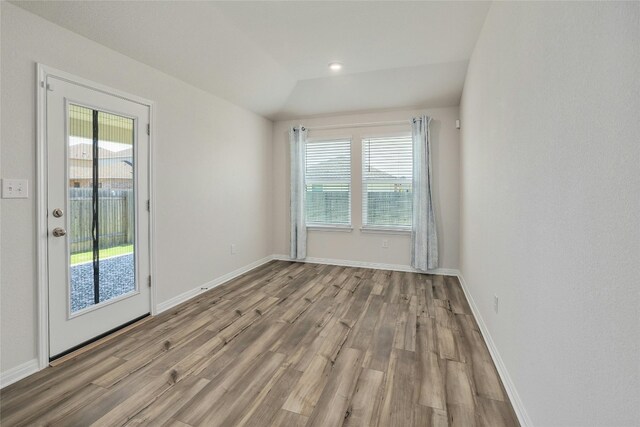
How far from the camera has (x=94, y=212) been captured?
7.89 ft

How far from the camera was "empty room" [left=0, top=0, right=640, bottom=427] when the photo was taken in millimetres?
984

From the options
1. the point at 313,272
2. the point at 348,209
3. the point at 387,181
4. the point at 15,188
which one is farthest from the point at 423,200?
the point at 15,188

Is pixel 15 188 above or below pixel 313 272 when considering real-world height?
above

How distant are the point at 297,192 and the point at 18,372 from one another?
375cm

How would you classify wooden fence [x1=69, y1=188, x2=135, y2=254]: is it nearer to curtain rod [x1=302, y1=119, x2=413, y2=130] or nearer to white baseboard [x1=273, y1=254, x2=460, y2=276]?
white baseboard [x1=273, y1=254, x2=460, y2=276]

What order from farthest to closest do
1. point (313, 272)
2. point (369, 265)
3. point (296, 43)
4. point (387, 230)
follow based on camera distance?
point (369, 265)
point (387, 230)
point (313, 272)
point (296, 43)

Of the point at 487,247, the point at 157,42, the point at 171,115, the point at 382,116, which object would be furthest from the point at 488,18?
the point at 171,115

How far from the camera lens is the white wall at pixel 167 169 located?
188cm

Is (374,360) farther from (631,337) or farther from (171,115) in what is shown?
(171,115)

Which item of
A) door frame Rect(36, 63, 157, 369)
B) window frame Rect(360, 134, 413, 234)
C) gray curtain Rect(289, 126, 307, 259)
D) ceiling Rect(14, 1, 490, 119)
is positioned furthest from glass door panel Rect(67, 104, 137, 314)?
window frame Rect(360, 134, 413, 234)

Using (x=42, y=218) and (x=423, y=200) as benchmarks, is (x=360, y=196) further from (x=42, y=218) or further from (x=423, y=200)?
(x=42, y=218)

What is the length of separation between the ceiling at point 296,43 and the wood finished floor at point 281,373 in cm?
247

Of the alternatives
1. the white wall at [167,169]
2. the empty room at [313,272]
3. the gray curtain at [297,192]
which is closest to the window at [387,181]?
the empty room at [313,272]

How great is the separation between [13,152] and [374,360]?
9.21ft
